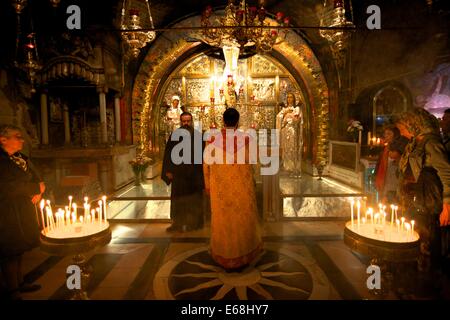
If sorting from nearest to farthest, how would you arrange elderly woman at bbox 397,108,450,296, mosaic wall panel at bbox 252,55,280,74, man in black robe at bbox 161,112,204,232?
elderly woman at bbox 397,108,450,296
man in black robe at bbox 161,112,204,232
mosaic wall panel at bbox 252,55,280,74

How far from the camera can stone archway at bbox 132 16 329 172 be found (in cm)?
1031

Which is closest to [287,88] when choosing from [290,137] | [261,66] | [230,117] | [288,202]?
[261,66]

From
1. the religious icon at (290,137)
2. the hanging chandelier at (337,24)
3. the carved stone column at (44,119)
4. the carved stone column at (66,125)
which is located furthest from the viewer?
the religious icon at (290,137)

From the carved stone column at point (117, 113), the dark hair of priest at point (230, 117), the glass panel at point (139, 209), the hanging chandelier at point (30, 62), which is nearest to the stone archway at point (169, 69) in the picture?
the carved stone column at point (117, 113)

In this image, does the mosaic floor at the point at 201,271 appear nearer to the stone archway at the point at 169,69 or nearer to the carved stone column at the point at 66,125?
the carved stone column at the point at 66,125

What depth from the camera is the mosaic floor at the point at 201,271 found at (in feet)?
11.3

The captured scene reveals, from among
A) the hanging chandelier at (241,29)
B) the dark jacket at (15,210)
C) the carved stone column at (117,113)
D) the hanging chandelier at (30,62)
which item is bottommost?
the dark jacket at (15,210)

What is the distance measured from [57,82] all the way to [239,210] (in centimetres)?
658

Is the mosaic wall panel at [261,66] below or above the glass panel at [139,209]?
above

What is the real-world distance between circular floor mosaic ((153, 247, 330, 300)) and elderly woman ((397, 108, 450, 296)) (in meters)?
1.31

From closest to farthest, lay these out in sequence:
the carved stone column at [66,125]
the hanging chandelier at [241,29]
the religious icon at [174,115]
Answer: the hanging chandelier at [241,29] → the carved stone column at [66,125] → the religious icon at [174,115]

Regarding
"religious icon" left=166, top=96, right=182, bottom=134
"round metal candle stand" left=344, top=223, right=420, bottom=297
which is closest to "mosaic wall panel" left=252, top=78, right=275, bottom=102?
"religious icon" left=166, top=96, right=182, bottom=134

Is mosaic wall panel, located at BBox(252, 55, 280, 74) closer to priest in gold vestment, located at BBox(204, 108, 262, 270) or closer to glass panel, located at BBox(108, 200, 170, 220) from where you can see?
glass panel, located at BBox(108, 200, 170, 220)

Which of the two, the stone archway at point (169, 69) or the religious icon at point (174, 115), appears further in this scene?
the religious icon at point (174, 115)
